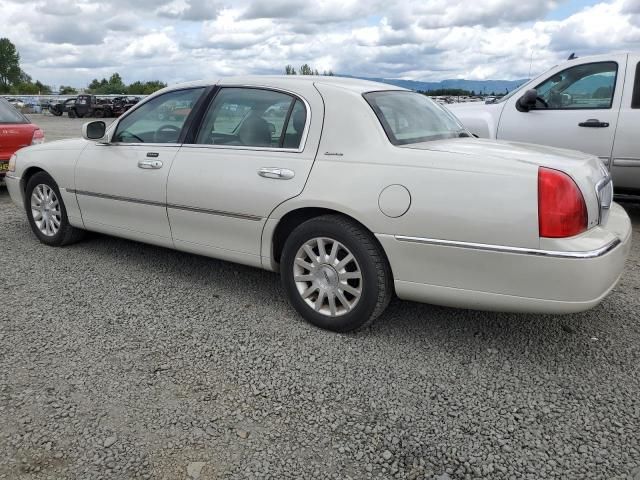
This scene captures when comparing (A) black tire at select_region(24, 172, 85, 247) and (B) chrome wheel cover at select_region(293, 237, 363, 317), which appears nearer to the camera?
(B) chrome wheel cover at select_region(293, 237, 363, 317)

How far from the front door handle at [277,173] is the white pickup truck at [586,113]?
409cm

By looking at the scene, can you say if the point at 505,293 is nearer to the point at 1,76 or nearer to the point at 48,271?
the point at 48,271

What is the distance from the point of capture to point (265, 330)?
11.9 feet

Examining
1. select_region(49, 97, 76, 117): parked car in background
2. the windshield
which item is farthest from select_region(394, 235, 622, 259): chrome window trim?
select_region(49, 97, 76, 117): parked car in background

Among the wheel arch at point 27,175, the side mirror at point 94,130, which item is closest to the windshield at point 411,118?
the side mirror at point 94,130

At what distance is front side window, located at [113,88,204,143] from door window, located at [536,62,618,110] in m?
4.32

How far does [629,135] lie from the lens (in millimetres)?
6121

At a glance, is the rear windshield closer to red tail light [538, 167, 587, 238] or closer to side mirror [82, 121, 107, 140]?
side mirror [82, 121, 107, 140]

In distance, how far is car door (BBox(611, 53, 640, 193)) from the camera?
241 inches

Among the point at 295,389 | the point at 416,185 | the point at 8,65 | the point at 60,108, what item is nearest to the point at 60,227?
the point at 295,389

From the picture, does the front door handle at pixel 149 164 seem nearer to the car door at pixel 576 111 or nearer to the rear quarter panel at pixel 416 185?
the rear quarter panel at pixel 416 185

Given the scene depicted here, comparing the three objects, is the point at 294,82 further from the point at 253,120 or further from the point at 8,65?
the point at 8,65

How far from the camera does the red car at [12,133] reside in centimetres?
799

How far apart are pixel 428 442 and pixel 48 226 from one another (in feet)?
14.2
